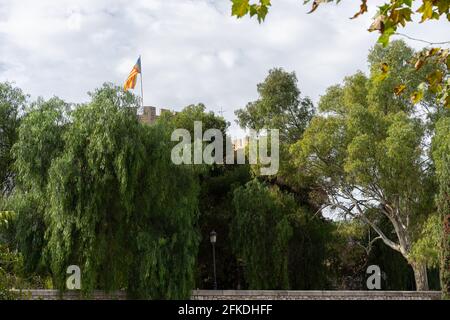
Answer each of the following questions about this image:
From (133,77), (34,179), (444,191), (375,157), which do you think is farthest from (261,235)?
(34,179)

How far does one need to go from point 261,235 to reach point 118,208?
821cm

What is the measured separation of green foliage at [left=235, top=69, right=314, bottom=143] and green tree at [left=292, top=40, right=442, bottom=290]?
252 centimetres

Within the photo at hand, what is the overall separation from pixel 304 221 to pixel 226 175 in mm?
4283

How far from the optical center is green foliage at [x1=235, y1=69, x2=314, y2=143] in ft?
104

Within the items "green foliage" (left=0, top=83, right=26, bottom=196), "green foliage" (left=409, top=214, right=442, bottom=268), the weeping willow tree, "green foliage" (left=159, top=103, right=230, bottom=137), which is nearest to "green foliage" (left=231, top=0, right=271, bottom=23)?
the weeping willow tree

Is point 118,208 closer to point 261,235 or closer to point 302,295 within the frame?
point 302,295

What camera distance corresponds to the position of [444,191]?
77.7 ft

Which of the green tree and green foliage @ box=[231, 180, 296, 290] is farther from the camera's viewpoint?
green foliage @ box=[231, 180, 296, 290]

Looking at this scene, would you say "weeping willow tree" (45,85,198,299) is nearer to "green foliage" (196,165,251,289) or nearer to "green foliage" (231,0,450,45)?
"green foliage" (196,165,251,289)

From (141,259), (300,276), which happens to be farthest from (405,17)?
(300,276)

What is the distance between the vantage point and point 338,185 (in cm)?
2888

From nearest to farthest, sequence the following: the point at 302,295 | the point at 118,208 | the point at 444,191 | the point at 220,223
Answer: the point at 118,208 < the point at 444,191 < the point at 302,295 < the point at 220,223

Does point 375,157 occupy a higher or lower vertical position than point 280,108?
lower

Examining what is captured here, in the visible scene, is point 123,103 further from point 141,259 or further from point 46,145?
point 141,259
